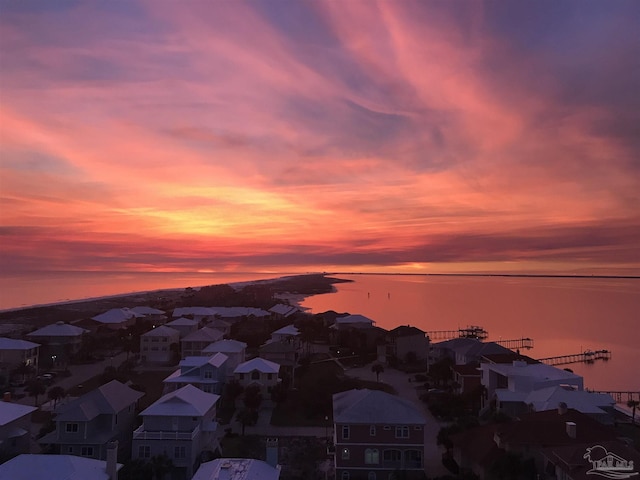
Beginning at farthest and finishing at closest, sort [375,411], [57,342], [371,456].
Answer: [57,342] < [375,411] < [371,456]

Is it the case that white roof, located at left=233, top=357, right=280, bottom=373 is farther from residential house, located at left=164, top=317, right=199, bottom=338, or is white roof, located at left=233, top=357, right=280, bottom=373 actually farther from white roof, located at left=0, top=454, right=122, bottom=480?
residential house, located at left=164, top=317, right=199, bottom=338

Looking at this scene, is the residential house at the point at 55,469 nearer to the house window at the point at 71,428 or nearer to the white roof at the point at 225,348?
the house window at the point at 71,428

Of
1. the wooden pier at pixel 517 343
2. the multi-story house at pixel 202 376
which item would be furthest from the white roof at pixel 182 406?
the wooden pier at pixel 517 343

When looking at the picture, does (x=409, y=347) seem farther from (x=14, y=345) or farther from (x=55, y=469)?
(x=55, y=469)

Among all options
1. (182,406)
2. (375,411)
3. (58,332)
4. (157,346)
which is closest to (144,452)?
(182,406)

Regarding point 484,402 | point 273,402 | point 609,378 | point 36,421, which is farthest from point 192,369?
point 609,378

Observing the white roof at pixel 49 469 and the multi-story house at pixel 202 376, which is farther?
the multi-story house at pixel 202 376
